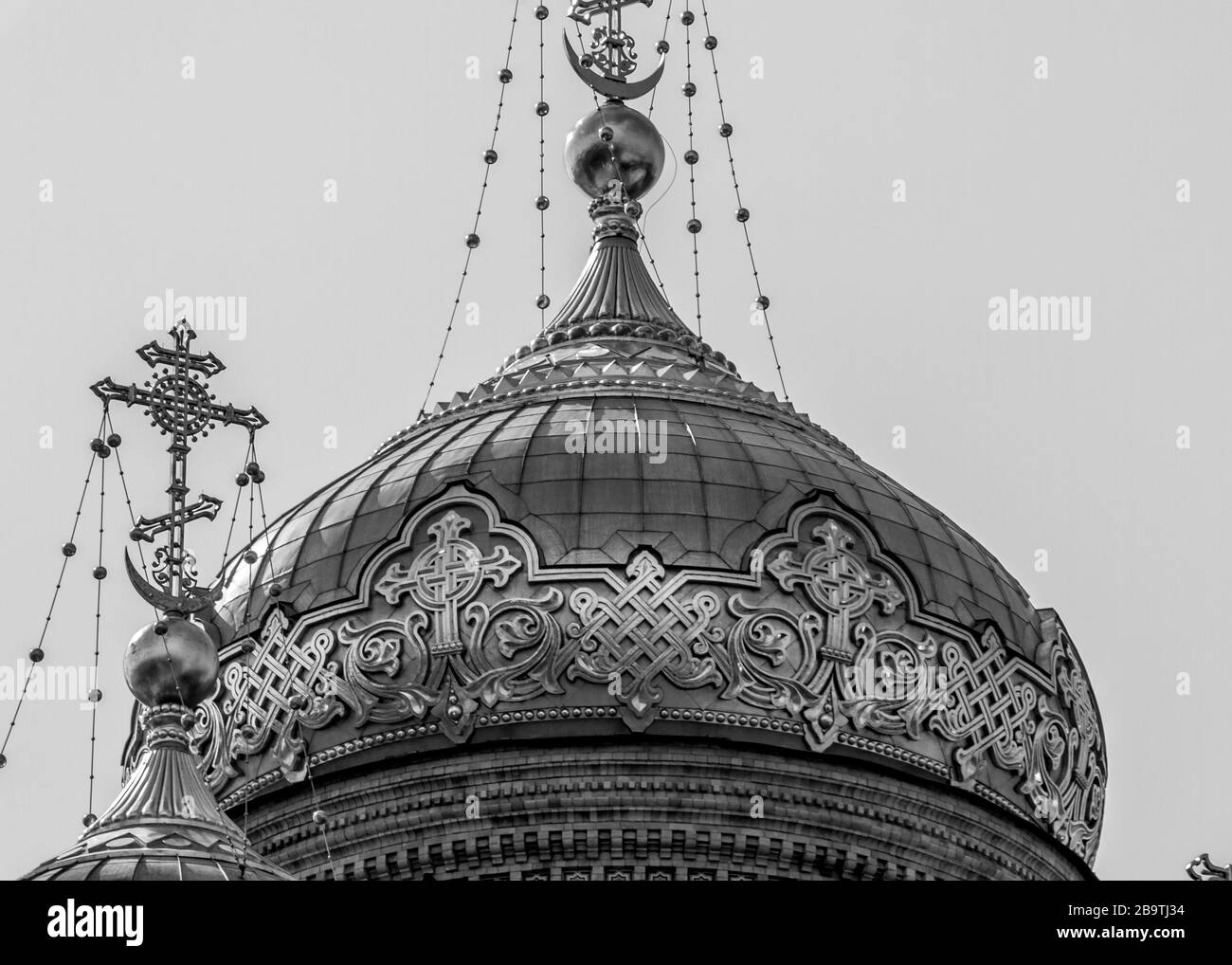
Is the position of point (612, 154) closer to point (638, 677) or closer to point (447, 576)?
point (447, 576)

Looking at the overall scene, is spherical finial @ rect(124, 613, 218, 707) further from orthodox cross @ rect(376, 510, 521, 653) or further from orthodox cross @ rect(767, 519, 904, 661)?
orthodox cross @ rect(767, 519, 904, 661)

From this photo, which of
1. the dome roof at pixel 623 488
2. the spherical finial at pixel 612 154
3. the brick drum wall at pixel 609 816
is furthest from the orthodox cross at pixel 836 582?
the spherical finial at pixel 612 154

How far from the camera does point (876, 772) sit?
130 feet

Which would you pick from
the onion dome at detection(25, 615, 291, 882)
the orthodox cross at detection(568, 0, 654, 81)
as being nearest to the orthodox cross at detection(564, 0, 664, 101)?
the orthodox cross at detection(568, 0, 654, 81)

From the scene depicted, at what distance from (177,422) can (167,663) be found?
219cm

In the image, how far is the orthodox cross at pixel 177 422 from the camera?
3519 centimetres

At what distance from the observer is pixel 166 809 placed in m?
33.7

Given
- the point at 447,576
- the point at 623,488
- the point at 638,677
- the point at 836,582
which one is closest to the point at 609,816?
the point at 638,677

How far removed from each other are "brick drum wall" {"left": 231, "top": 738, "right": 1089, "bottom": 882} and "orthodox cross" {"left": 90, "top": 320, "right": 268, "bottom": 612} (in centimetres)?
444

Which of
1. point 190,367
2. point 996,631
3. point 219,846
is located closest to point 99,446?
point 190,367

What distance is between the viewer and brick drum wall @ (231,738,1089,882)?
39094mm
